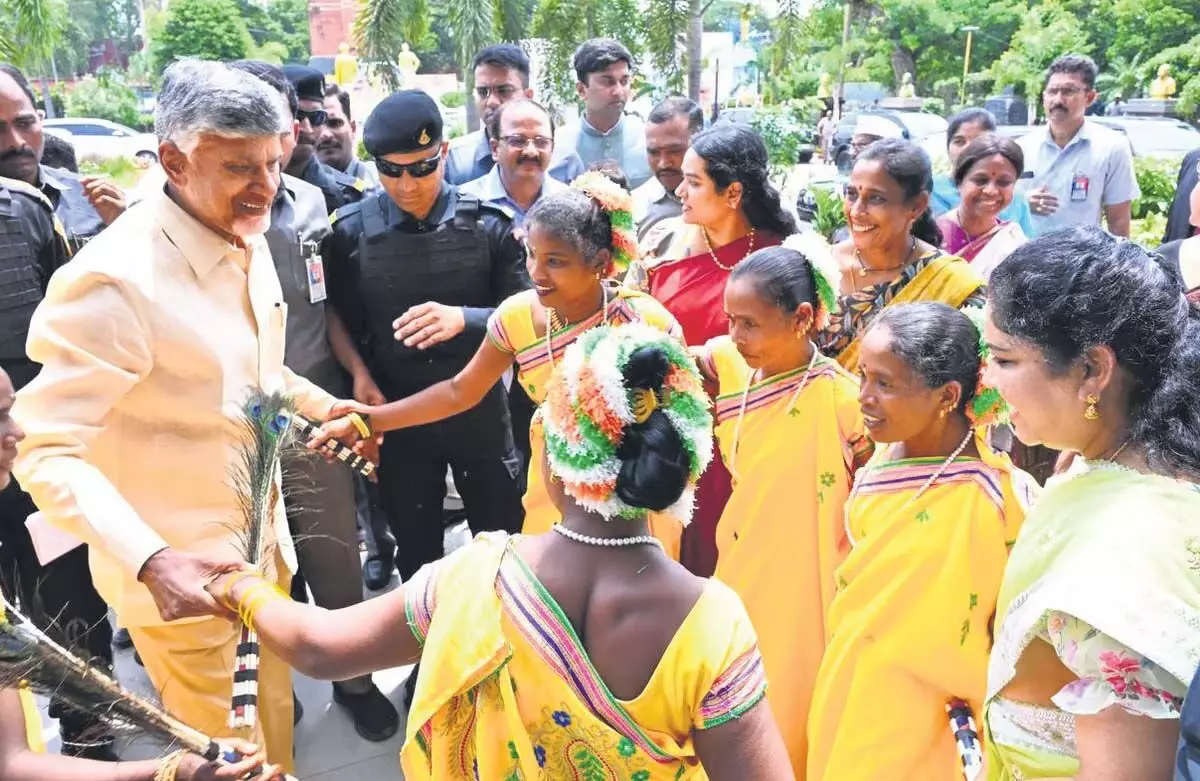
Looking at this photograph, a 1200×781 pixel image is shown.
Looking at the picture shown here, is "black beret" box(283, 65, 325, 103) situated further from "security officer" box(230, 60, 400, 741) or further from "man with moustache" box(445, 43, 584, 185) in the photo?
"security officer" box(230, 60, 400, 741)

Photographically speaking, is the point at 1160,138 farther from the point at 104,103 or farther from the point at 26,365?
the point at 104,103

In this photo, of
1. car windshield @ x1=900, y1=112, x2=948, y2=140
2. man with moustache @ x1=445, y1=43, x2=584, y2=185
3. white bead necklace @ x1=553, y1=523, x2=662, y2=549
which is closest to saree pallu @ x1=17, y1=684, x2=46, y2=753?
white bead necklace @ x1=553, y1=523, x2=662, y2=549

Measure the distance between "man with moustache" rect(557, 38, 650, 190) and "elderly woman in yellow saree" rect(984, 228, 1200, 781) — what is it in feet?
13.8

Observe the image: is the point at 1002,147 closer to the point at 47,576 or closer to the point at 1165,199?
the point at 47,576

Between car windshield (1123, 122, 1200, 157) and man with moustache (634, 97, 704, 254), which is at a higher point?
man with moustache (634, 97, 704, 254)

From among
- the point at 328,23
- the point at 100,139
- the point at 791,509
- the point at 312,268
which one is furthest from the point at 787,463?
the point at 328,23

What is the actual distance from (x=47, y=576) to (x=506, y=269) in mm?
1862

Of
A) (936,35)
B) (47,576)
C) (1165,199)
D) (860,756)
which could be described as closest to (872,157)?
(860,756)

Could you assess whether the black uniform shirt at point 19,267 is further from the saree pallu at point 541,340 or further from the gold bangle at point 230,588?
the gold bangle at point 230,588

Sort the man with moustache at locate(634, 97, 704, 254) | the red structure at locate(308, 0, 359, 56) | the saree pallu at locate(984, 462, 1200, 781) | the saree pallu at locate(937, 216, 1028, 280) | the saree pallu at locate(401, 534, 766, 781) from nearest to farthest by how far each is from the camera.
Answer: the saree pallu at locate(984, 462, 1200, 781) → the saree pallu at locate(401, 534, 766, 781) → the saree pallu at locate(937, 216, 1028, 280) → the man with moustache at locate(634, 97, 704, 254) → the red structure at locate(308, 0, 359, 56)

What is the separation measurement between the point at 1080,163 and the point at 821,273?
3.88 metres

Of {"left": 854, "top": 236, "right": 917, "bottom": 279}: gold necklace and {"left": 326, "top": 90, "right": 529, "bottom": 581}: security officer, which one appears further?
{"left": 326, "top": 90, "right": 529, "bottom": 581}: security officer

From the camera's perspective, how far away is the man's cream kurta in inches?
81.4

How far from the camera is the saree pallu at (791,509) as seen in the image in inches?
107
